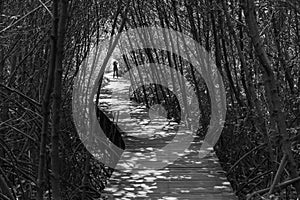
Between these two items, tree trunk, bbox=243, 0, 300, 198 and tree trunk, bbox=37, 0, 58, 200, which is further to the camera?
tree trunk, bbox=243, 0, 300, 198

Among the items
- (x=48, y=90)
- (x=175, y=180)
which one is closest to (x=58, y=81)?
(x=48, y=90)

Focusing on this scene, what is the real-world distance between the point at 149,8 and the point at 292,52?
3.33 m

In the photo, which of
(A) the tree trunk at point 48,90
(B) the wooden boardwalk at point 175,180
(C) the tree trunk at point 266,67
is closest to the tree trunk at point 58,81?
(A) the tree trunk at point 48,90

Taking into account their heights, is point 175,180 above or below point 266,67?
below

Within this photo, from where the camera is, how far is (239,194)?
4.72m

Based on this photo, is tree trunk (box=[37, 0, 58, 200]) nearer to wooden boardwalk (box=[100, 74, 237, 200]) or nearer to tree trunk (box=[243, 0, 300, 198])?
tree trunk (box=[243, 0, 300, 198])

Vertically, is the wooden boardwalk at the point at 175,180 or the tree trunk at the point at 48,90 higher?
the tree trunk at the point at 48,90

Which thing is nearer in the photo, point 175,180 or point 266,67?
point 266,67

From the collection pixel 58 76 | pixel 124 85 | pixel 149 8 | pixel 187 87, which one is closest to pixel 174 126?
pixel 187 87

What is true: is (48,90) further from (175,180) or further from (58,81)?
(175,180)

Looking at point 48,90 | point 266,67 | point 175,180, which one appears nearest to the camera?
point 48,90

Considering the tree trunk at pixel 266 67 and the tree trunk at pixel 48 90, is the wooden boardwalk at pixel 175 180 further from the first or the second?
the tree trunk at pixel 48 90

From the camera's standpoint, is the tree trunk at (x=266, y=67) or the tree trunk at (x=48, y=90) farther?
the tree trunk at (x=266, y=67)

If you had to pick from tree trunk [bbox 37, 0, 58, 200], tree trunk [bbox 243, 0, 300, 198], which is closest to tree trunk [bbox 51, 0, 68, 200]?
tree trunk [bbox 37, 0, 58, 200]
